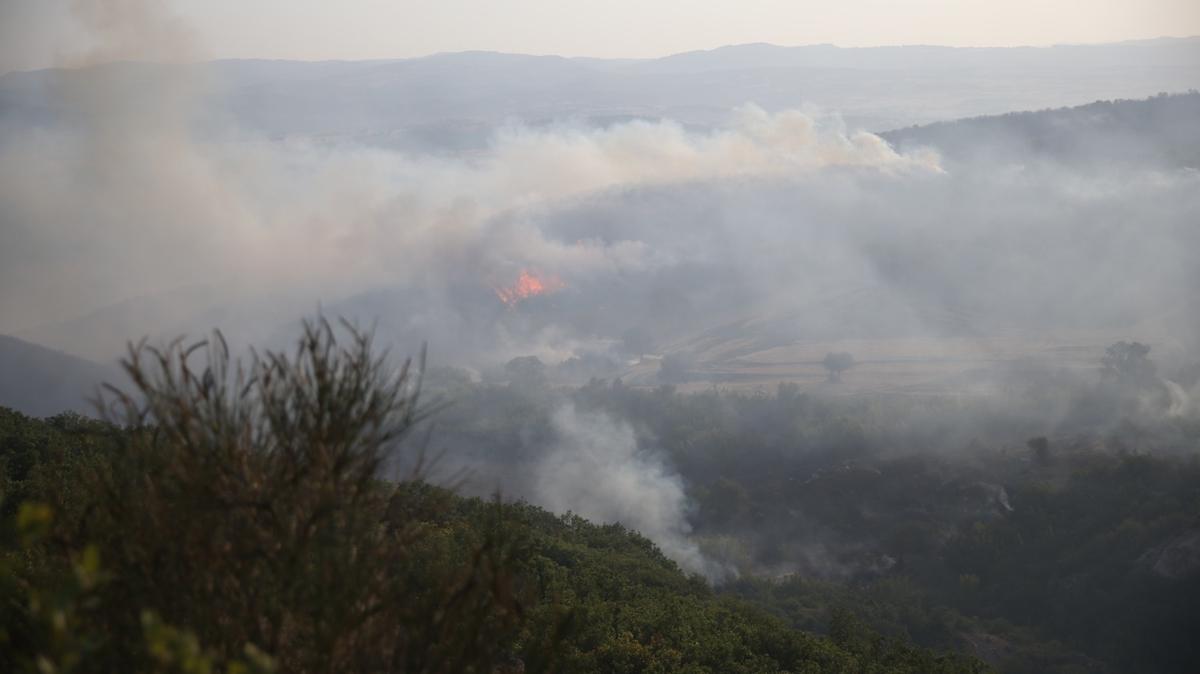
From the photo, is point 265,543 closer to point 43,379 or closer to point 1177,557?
point 1177,557

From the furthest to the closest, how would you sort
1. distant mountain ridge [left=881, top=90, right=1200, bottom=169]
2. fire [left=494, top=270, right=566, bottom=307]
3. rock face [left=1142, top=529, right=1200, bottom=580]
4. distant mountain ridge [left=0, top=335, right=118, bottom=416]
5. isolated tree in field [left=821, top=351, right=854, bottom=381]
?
fire [left=494, top=270, right=566, bottom=307]
distant mountain ridge [left=881, top=90, right=1200, bottom=169]
isolated tree in field [left=821, top=351, right=854, bottom=381]
distant mountain ridge [left=0, top=335, right=118, bottom=416]
rock face [left=1142, top=529, right=1200, bottom=580]

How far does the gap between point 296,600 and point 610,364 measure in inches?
5542

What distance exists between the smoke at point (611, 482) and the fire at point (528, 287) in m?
76.6

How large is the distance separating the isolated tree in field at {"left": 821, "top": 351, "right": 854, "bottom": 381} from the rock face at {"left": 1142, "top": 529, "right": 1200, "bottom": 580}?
66.8 meters

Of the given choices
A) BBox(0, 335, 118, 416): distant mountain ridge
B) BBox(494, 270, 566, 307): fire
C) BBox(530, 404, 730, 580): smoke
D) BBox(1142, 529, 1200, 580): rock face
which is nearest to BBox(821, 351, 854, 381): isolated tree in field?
BBox(530, 404, 730, 580): smoke

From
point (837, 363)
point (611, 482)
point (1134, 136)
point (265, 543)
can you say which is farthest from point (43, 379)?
point (1134, 136)

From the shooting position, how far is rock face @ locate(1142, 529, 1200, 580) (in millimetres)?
59094

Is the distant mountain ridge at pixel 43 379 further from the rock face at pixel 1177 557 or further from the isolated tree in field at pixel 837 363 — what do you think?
the rock face at pixel 1177 557

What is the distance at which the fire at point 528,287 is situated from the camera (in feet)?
600

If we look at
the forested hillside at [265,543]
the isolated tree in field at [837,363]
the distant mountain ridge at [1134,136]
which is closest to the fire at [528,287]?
the isolated tree in field at [837,363]

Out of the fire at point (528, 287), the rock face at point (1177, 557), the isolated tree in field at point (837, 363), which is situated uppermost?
the fire at point (528, 287)

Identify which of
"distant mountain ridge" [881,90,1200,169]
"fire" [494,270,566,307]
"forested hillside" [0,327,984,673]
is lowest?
"forested hillside" [0,327,984,673]

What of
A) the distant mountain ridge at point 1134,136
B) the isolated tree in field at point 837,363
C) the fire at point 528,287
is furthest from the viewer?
the fire at point 528,287

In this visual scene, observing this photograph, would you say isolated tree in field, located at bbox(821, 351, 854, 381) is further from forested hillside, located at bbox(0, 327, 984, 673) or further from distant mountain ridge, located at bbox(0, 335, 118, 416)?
forested hillside, located at bbox(0, 327, 984, 673)
